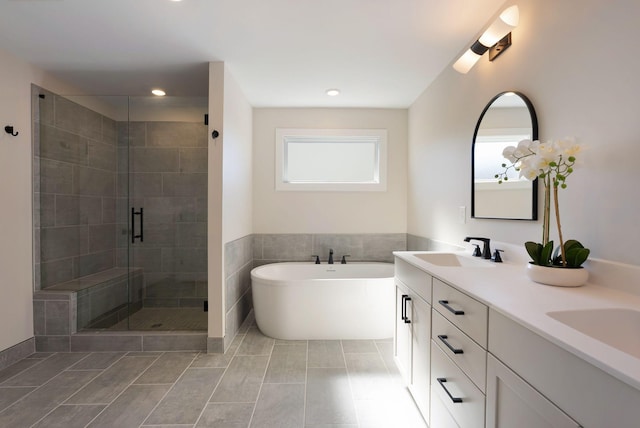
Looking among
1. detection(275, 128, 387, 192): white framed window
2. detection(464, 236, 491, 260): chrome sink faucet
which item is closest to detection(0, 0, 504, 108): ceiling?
detection(275, 128, 387, 192): white framed window

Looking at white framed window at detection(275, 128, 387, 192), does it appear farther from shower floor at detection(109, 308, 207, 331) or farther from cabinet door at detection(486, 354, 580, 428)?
cabinet door at detection(486, 354, 580, 428)

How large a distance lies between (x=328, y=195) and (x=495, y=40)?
7.39 feet

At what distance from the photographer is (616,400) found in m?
0.59

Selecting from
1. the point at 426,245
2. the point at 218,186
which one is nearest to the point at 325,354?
the point at 426,245

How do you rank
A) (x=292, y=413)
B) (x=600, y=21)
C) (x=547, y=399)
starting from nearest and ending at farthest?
(x=547, y=399) → (x=600, y=21) → (x=292, y=413)

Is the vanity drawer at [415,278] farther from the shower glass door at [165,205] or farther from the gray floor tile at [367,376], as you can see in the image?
the shower glass door at [165,205]

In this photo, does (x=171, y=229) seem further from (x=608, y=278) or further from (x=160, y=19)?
(x=608, y=278)

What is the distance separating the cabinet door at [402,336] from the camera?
1.90 meters

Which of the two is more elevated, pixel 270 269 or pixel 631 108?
pixel 631 108

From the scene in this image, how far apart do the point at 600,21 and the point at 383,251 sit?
2.79 metres

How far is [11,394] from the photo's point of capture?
1922mm

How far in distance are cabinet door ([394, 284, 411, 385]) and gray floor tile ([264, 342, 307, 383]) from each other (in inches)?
27.4

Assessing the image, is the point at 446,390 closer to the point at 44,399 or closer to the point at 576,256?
the point at 576,256

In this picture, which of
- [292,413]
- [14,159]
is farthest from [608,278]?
[14,159]
